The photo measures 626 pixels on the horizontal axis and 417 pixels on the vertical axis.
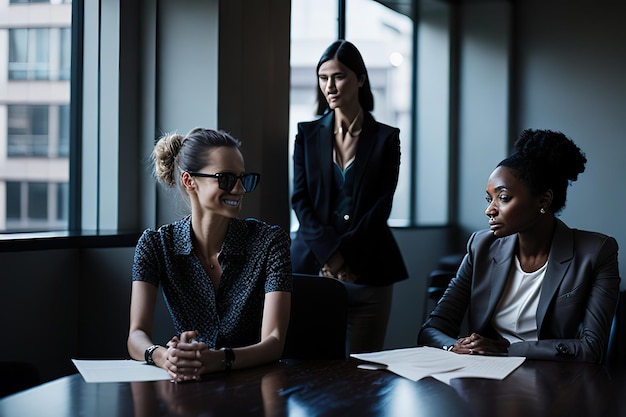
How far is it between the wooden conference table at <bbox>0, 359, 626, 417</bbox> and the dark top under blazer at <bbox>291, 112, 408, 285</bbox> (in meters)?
1.35

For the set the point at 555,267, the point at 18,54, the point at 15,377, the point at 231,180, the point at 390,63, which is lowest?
the point at 15,377

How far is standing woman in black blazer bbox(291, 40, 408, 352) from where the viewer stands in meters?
3.59

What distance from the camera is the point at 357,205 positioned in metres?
3.61

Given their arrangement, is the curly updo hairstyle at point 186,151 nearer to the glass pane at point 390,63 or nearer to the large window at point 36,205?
the large window at point 36,205

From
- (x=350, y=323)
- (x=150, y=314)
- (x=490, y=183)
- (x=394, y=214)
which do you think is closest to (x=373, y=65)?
(x=394, y=214)

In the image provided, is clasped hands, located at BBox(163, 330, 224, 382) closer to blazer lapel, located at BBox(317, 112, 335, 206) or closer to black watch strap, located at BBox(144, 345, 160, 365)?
black watch strap, located at BBox(144, 345, 160, 365)

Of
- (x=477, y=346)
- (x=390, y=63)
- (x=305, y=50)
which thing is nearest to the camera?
(x=477, y=346)

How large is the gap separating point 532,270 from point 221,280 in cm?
109

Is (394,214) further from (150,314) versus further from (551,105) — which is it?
(150,314)

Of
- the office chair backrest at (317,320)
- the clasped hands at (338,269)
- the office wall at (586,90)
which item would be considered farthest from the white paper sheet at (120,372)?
the office wall at (586,90)

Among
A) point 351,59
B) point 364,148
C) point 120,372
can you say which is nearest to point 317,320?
point 120,372

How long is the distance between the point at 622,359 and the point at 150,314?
→ 62.3 inches

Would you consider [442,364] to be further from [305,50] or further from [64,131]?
[305,50]

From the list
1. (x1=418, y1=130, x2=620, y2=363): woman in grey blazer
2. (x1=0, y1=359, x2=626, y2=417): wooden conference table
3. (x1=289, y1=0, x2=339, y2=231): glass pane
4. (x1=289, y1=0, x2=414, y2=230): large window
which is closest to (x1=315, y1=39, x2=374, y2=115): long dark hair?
(x1=289, y1=0, x2=414, y2=230): large window
